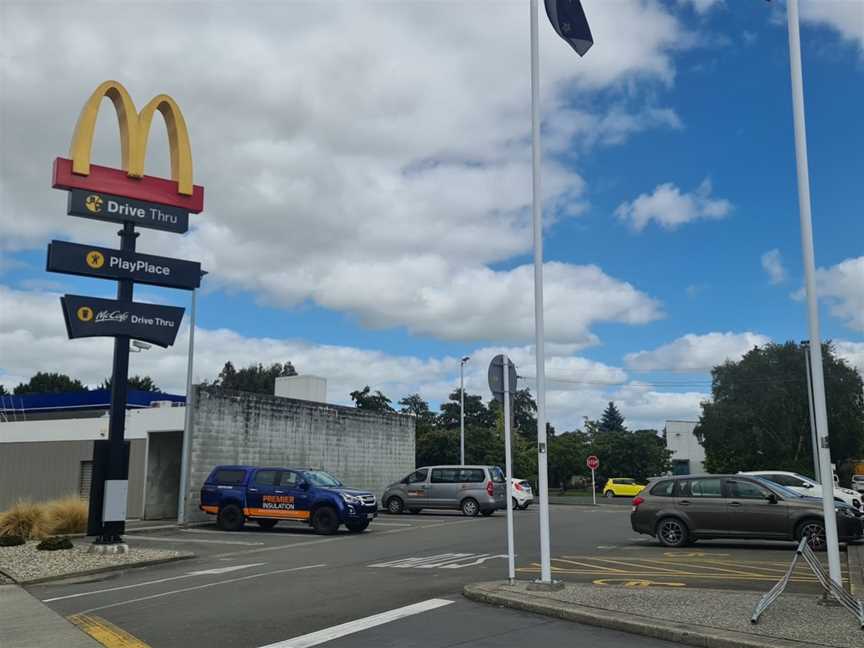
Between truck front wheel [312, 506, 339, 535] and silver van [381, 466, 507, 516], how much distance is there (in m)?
8.07

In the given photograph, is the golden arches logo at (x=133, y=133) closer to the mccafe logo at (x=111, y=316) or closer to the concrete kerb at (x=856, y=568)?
the mccafe logo at (x=111, y=316)

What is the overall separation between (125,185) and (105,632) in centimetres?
1129

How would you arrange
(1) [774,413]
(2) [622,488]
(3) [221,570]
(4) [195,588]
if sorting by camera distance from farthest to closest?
1. (1) [774,413]
2. (2) [622,488]
3. (3) [221,570]
4. (4) [195,588]

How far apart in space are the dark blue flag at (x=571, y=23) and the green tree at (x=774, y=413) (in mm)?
52174

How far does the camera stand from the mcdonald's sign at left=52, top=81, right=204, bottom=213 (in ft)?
54.9

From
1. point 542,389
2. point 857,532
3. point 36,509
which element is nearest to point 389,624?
point 542,389

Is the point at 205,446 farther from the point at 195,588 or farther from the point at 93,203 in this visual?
the point at 195,588

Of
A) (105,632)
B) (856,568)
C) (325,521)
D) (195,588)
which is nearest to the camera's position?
(105,632)

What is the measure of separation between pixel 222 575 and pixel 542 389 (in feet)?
21.5

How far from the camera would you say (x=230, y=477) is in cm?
2325

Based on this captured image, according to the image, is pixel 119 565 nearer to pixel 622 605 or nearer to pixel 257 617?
pixel 257 617

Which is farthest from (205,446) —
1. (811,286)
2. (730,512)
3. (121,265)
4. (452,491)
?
(811,286)

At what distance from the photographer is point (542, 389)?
10.4 metres

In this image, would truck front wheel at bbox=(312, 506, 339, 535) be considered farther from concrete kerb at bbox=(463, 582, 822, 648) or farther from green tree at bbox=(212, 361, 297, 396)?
green tree at bbox=(212, 361, 297, 396)
